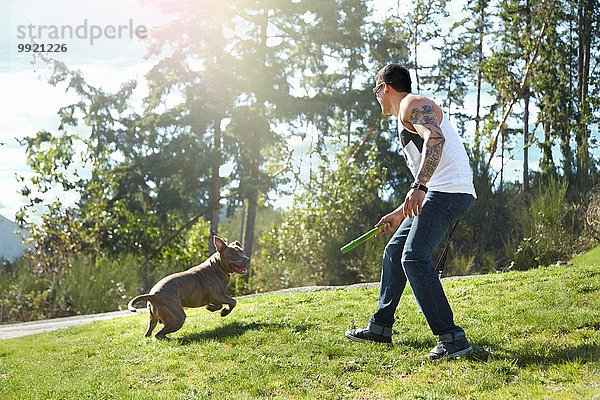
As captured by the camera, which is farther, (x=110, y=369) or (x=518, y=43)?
(x=518, y=43)

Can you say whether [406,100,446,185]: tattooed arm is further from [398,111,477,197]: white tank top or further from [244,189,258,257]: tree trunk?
[244,189,258,257]: tree trunk

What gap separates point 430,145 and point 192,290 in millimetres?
3517

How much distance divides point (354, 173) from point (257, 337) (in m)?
10.6

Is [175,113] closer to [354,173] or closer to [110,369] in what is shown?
[354,173]

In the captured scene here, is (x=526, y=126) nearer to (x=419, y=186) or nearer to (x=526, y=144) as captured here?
(x=526, y=144)

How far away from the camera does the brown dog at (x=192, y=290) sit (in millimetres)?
7098

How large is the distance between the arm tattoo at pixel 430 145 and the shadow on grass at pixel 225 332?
2.72m

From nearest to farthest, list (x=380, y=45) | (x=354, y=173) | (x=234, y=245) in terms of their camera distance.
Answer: (x=234, y=245) < (x=354, y=173) < (x=380, y=45)

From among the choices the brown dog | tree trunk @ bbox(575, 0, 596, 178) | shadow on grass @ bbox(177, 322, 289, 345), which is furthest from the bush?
shadow on grass @ bbox(177, 322, 289, 345)

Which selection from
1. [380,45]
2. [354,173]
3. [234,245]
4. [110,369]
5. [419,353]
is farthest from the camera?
[380,45]

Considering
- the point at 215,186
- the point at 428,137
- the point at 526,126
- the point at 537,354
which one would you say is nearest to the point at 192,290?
the point at 428,137

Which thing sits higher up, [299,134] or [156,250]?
[299,134]

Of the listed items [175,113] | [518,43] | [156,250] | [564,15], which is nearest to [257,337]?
[156,250]

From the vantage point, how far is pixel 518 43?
18.2m
